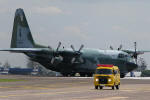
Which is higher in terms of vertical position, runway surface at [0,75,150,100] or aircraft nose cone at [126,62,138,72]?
aircraft nose cone at [126,62,138,72]

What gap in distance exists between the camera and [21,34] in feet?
297

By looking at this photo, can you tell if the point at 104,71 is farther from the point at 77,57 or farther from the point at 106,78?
the point at 77,57

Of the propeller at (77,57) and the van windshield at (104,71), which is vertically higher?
the propeller at (77,57)

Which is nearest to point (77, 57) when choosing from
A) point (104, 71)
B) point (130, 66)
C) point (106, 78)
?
point (130, 66)

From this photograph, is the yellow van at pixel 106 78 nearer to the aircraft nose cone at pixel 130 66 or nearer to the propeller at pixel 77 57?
the propeller at pixel 77 57

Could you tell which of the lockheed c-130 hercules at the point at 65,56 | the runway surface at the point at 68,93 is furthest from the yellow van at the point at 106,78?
the lockheed c-130 hercules at the point at 65,56

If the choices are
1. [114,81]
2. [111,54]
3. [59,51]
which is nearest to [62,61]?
[59,51]

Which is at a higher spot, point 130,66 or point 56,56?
point 56,56

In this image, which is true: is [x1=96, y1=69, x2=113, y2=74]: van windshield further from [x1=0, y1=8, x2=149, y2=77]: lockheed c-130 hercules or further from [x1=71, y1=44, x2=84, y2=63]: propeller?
Result: [x1=71, y1=44, x2=84, y2=63]: propeller

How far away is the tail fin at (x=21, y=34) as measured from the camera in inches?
3558

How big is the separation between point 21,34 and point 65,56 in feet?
37.0

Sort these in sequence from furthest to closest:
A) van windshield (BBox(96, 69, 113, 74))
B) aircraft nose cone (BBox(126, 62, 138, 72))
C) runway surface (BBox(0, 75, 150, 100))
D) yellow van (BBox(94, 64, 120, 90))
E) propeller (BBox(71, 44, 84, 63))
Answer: aircraft nose cone (BBox(126, 62, 138, 72)), propeller (BBox(71, 44, 84, 63)), van windshield (BBox(96, 69, 113, 74)), yellow van (BBox(94, 64, 120, 90)), runway surface (BBox(0, 75, 150, 100))

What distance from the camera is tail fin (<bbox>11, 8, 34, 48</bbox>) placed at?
3558 inches

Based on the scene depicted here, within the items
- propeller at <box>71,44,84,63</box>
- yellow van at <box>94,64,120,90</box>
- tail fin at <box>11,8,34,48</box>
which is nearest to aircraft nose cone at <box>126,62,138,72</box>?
propeller at <box>71,44,84,63</box>
